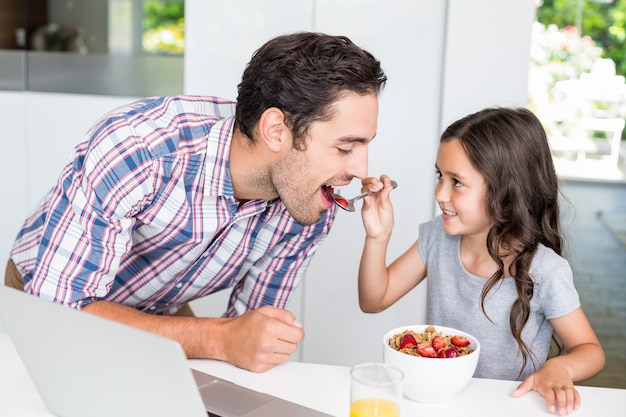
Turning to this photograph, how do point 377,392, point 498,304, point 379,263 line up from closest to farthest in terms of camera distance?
point 377,392 → point 498,304 → point 379,263

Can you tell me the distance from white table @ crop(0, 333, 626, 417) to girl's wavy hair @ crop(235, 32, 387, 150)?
0.46m

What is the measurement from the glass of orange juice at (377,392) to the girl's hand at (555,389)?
1.10 ft

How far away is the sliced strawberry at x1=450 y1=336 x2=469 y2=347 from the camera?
127cm

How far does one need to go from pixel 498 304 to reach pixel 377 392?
2.46 ft

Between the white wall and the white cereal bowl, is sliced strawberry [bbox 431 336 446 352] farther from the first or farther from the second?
the white wall

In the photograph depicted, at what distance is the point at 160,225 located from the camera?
A: 1.55 meters

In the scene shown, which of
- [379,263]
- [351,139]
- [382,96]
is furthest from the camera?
[382,96]

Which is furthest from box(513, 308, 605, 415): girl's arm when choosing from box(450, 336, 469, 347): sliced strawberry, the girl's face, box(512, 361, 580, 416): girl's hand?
the girl's face

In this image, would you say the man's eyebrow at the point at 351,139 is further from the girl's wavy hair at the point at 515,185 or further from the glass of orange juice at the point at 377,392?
the glass of orange juice at the point at 377,392

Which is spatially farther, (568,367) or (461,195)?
(461,195)

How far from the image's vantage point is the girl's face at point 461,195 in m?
1.64

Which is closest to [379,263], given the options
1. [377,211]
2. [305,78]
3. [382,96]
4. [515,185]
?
[377,211]

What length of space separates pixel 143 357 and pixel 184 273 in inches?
32.8

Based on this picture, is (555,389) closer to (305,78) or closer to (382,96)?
(305,78)
